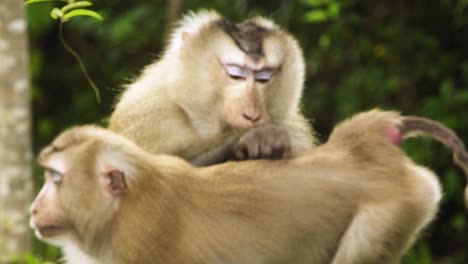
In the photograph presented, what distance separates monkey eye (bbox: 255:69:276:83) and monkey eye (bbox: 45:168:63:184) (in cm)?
132

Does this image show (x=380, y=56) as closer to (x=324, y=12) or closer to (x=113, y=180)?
(x=324, y=12)

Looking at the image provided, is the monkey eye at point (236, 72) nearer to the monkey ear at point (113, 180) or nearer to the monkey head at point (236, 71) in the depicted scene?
the monkey head at point (236, 71)

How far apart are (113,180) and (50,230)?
13.4 inches

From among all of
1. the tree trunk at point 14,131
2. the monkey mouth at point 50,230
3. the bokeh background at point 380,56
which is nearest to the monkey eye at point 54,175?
the monkey mouth at point 50,230

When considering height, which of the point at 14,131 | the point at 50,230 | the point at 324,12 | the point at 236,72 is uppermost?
the point at 236,72

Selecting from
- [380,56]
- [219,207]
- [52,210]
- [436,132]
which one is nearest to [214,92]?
[219,207]

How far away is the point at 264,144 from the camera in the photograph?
5109 mm

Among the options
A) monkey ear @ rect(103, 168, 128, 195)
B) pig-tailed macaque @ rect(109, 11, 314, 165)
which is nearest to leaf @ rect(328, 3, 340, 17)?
pig-tailed macaque @ rect(109, 11, 314, 165)

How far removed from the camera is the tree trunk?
6.84 metres

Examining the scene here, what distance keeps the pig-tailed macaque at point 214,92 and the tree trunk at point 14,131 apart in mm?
1139

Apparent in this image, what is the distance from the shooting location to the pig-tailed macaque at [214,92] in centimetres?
555

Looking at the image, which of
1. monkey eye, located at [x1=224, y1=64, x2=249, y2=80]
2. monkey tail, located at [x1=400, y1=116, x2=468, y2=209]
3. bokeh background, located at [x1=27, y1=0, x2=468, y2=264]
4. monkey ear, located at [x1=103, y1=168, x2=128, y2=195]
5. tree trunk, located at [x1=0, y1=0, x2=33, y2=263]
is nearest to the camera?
monkey ear, located at [x1=103, y1=168, x2=128, y2=195]

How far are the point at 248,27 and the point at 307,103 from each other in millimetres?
3628

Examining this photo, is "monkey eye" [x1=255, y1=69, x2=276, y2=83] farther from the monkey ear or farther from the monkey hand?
the monkey ear
